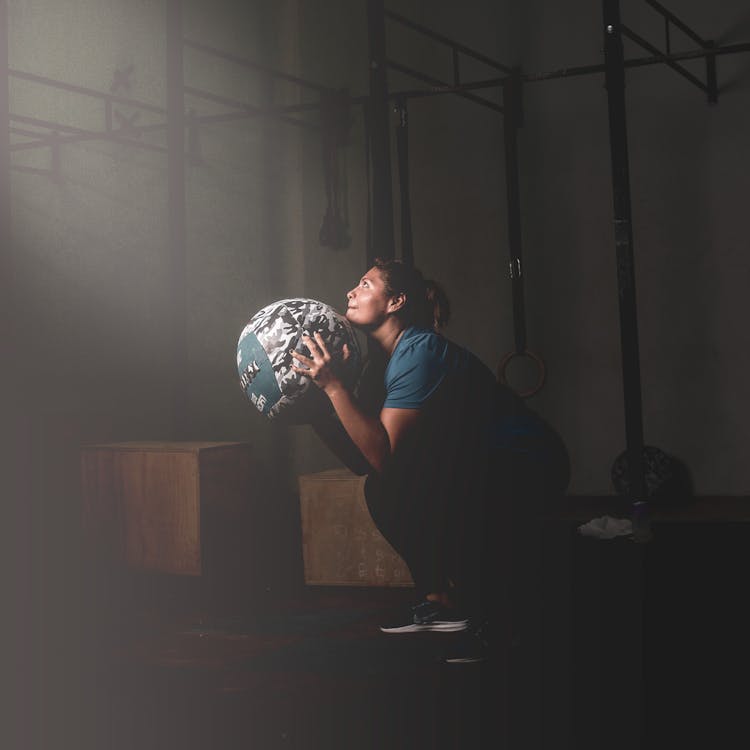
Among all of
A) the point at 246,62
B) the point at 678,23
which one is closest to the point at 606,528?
the point at 678,23

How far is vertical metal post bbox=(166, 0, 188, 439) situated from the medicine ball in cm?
163

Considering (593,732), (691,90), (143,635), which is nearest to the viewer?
(593,732)

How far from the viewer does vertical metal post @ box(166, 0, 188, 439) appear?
455 cm

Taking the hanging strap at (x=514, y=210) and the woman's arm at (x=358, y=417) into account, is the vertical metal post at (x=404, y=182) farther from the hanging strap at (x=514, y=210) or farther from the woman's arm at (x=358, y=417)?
the woman's arm at (x=358, y=417)

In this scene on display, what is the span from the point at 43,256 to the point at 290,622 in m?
2.10

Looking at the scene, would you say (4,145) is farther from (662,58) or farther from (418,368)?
(662,58)

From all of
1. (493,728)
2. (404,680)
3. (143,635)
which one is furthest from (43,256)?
(493,728)

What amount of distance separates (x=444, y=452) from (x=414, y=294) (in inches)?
20.1

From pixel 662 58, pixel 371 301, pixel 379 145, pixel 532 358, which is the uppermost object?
pixel 662 58

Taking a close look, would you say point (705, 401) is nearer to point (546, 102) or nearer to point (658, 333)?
point (658, 333)

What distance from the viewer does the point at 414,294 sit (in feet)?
10.6

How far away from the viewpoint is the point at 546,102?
561cm

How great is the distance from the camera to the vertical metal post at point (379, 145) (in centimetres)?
404

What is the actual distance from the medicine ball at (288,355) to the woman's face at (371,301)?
0.08 meters
